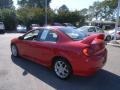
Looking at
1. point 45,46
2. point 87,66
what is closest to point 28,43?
point 45,46

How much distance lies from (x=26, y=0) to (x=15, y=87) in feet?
253

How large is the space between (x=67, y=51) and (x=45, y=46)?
1.07 metres

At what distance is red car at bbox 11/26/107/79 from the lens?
6.03m

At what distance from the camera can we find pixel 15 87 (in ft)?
19.4

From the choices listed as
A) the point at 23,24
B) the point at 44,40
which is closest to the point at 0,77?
the point at 44,40

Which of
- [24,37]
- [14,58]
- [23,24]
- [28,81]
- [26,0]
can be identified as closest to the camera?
[28,81]

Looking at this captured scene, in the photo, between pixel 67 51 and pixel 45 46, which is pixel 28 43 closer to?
pixel 45 46

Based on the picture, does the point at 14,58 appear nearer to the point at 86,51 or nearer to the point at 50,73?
the point at 50,73

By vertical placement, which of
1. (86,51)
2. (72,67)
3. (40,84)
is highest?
(86,51)

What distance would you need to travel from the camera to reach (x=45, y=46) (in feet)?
23.2

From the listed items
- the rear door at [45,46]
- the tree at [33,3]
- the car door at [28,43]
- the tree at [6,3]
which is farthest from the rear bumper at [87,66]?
the tree at [6,3]

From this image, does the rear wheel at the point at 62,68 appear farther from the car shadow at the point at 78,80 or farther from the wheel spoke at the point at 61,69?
the car shadow at the point at 78,80

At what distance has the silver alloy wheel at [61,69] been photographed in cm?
644

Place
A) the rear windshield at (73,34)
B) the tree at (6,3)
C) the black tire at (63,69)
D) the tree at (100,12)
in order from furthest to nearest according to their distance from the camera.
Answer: the tree at (6,3), the tree at (100,12), the rear windshield at (73,34), the black tire at (63,69)
